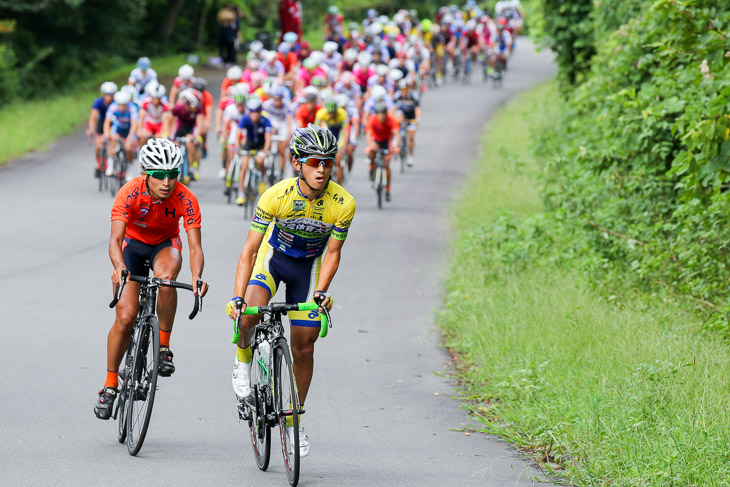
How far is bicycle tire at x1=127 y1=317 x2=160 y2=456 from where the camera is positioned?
7.26 metres

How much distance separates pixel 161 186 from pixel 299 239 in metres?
0.99

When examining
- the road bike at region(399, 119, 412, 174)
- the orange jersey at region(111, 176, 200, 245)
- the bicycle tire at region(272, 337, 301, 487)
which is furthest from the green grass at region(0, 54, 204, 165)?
the bicycle tire at region(272, 337, 301, 487)

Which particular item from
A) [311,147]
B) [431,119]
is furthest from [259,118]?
[431,119]

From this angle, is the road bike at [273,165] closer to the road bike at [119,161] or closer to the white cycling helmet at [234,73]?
the road bike at [119,161]

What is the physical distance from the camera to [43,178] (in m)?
23.4

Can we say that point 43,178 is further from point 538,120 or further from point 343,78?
point 538,120

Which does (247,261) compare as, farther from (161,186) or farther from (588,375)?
(588,375)

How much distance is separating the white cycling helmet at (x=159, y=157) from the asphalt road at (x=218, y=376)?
1.83 metres

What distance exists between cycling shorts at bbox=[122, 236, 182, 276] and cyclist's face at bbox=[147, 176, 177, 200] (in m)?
0.51

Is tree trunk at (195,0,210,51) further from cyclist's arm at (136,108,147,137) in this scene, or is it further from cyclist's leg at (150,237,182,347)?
cyclist's leg at (150,237,182,347)

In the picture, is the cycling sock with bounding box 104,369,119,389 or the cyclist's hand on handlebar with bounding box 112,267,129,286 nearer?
the cyclist's hand on handlebar with bounding box 112,267,129,286

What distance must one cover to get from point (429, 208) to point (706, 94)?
394 inches

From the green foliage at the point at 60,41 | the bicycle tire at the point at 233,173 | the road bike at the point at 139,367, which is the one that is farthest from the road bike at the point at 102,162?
the road bike at the point at 139,367

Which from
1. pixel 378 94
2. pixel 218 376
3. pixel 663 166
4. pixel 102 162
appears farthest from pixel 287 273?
pixel 378 94
